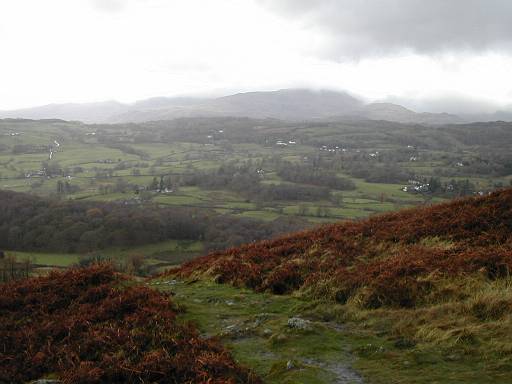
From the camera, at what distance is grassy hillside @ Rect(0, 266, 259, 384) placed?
693 centimetres

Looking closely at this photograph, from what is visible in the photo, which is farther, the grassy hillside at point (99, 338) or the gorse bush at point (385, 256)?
the gorse bush at point (385, 256)

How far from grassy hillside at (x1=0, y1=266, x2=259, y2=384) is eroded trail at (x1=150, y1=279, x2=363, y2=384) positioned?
0.54 meters

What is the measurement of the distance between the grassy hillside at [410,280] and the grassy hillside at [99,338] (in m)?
2.83

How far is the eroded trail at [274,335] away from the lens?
6879 millimetres

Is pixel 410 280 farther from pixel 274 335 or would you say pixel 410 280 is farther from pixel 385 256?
pixel 274 335

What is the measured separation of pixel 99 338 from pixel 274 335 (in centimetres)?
346

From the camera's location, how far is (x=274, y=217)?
76.0 metres

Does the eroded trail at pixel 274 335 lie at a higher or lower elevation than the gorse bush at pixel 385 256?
lower

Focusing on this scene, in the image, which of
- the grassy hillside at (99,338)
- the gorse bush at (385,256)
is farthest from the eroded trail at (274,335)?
the gorse bush at (385,256)

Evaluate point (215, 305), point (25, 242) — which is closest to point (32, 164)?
point (25, 242)

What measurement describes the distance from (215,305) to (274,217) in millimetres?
65072

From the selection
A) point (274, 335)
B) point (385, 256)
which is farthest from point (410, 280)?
point (274, 335)

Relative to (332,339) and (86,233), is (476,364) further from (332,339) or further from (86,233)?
(86,233)

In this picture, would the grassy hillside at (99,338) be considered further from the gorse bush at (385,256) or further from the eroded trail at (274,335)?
the gorse bush at (385,256)
